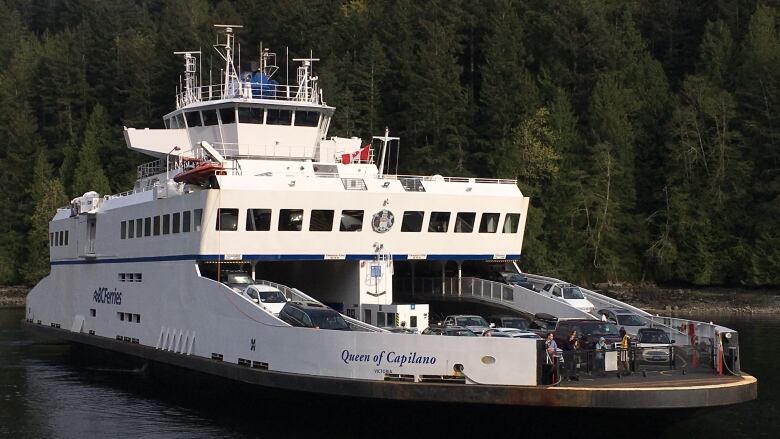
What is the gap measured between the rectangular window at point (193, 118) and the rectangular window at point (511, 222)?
37.5 ft

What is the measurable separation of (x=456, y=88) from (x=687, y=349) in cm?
6052

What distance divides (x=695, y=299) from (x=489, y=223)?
42.6 m

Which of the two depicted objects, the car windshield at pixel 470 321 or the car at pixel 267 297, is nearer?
the car at pixel 267 297

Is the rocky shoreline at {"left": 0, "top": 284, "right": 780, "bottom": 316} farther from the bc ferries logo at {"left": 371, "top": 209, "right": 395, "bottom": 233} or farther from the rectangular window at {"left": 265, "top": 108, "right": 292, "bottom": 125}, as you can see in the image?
the bc ferries logo at {"left": 371, "top": 209, "right": 395, "bottom": 233}

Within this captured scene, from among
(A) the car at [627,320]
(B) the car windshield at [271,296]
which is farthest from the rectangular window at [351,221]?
(A) the car at [627,320]

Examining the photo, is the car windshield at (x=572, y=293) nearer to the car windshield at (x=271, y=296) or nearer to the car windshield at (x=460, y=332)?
the car windshield at (x=460, y=332)

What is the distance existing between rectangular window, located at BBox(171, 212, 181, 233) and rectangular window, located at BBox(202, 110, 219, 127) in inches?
194

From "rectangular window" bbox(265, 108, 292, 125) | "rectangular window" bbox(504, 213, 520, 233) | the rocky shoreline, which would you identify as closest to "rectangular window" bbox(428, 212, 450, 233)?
Answer: "rectangular window" bbox(504, 213, 520, 233)

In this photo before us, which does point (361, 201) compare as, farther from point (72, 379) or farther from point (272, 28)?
point (272, 28)

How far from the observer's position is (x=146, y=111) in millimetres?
99188

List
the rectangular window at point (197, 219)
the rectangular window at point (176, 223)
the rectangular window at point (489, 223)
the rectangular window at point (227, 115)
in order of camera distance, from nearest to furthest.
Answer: the rectangular window at point (197, 219) < the rectangular window at point (176, 223) < the rectangular window at point (489, 223) < the rectangular window at point (227, 115)

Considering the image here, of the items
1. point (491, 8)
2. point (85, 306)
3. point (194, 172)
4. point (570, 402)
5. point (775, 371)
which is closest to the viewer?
point (570, 402)

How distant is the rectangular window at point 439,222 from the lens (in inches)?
1309

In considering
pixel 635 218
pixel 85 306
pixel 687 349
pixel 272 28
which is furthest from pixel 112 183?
pixel 687 349
